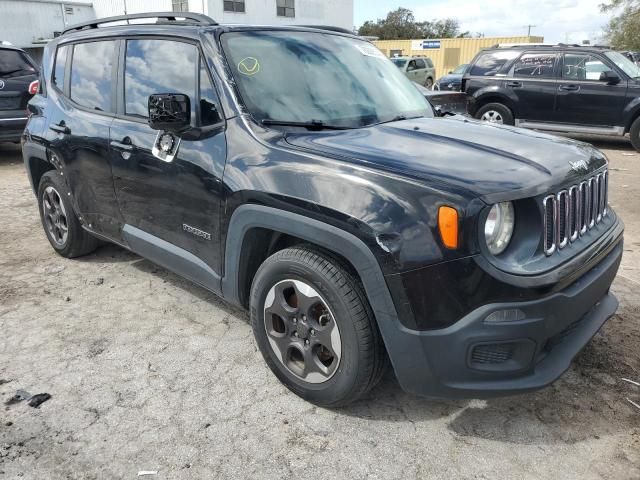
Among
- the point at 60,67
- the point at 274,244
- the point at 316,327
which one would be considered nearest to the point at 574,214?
the point at 316,327

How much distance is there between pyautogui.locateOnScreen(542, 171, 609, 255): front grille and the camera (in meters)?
2.31

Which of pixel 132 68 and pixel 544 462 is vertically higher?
pixel 132 68

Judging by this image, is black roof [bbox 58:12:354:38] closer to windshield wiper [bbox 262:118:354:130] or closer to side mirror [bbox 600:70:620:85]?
windshield wiper [bbox 262:118:354:130]

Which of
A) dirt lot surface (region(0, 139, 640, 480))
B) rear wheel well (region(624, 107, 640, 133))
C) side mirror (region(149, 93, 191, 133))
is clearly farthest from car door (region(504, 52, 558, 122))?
side mirror (region(149, 93, 191, 133))

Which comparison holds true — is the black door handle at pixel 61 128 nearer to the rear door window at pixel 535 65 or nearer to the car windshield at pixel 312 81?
the car windshield at pixel 312 81

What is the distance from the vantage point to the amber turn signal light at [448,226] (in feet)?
6.88

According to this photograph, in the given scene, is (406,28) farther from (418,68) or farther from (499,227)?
(499,227)

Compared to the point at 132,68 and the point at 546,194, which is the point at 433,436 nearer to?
the point at 546,194

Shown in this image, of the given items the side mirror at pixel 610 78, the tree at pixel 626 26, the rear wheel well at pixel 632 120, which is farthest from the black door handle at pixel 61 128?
the tree at pixel 626 26

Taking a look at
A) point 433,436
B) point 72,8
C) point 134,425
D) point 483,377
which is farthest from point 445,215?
point 72,8

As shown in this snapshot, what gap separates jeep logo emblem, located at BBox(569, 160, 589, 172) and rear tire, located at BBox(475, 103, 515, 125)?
330 inches

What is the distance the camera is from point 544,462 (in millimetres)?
2334

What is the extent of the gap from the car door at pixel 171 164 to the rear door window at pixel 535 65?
8814 mm

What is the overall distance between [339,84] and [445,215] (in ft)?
4.72
